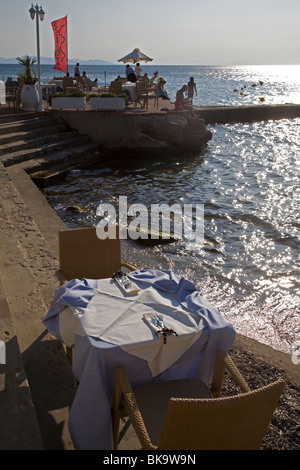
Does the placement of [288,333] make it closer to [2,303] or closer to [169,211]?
[2,303]

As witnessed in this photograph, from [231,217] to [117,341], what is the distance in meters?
7.91

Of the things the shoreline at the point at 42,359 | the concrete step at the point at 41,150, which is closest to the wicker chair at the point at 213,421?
the shoreline at the point at 42,359

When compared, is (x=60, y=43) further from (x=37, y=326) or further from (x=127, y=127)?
(x=37, y=326)

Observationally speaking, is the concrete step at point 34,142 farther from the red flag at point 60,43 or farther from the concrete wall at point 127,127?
the red flag at point 60,43

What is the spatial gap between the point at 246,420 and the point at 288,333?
3.56 metres

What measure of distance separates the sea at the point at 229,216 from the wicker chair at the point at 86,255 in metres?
2.15

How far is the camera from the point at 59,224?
745 cm

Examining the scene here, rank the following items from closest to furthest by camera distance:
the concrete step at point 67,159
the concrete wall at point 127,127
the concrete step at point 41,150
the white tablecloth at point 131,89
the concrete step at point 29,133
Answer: the concrete step at point 41,150 → the concrete step at point 67,159 → the concrete step at point 29,133 → the concrete wall at point 127,127 → the white tablecloth at point 131,89

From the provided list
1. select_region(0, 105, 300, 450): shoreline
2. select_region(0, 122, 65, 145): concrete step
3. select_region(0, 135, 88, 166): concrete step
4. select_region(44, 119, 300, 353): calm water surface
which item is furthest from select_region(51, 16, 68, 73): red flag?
select_region(0, 105, 300, 450): shoreline

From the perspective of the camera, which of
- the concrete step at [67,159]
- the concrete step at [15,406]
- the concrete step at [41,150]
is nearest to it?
the concrete step at [15,406]

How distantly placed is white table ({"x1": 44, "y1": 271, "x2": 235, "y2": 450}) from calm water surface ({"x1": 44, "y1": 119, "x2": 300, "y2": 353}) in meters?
2.50

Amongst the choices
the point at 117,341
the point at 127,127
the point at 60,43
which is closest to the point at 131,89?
the point at 60,43

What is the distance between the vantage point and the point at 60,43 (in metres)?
17.4

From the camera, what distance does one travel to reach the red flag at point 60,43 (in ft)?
56.4
